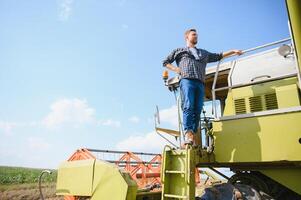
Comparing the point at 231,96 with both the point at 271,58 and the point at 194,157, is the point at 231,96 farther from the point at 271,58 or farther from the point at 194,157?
the point at 194,157

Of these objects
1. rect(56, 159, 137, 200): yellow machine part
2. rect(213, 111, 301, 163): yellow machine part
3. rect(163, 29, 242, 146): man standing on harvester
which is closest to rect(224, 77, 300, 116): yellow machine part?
rect(213, 111, 301, 163): yellow machine part

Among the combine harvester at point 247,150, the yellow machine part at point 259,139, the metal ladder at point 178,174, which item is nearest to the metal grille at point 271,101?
the combine harvester at point 247,150

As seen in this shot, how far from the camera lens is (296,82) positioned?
4.21m

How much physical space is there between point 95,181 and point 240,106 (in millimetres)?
2634

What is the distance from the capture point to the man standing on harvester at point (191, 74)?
445 centimetres

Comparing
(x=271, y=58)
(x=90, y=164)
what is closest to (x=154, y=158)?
→ (x=90, y=164)

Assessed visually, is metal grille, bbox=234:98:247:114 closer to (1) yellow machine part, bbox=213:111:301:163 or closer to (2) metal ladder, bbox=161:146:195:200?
(1) yellow machine part, bbox=213:111:301:163

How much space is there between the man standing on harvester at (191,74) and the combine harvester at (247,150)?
0.29m

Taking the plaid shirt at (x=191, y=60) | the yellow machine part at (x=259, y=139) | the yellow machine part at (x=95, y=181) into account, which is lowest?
the yellow machine part at (x=95, y=181)

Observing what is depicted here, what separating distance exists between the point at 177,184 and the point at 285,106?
6.51 feet

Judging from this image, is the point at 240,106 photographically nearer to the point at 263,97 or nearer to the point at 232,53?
the point at 263,97

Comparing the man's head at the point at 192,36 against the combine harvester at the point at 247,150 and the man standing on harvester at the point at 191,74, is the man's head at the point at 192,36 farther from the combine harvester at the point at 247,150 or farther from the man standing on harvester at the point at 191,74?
the combine harvester at the point at 247,150

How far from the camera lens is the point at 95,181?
426 centimetres

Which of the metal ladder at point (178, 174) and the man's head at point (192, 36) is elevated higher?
the man's head at point (192, 36)
